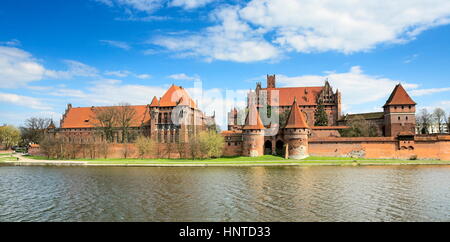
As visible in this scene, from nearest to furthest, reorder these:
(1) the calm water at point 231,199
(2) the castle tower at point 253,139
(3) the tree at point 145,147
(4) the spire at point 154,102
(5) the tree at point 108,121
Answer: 1. (1) the calm water at point 231,199
2. (2) the castle tower at point 253,139
3. (3) the tree at point 145,147
4. (5) the tree at point 108,121
5. (4) the spire at point 154,102

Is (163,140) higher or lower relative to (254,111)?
lower

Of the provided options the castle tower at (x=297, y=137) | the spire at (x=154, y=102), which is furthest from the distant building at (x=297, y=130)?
the spire at (x=154, y=102)

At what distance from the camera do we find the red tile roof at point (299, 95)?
54.6 metres

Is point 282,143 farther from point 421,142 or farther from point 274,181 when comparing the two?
point 274,181

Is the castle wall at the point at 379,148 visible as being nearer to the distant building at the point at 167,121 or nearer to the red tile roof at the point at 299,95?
the red tile roof at the point at 299,95

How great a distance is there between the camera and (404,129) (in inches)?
1598

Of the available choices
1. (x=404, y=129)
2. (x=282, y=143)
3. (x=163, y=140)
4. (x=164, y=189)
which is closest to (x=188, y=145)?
(x=163, y=140)

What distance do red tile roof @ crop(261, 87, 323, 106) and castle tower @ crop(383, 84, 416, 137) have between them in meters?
14.3

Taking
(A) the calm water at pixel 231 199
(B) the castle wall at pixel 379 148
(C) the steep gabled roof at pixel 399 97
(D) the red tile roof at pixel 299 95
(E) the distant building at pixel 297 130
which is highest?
(D) the red tile roof at pixel 299 95

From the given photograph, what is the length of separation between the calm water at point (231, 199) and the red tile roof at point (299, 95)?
107 feet

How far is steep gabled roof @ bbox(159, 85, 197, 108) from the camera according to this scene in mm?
49616

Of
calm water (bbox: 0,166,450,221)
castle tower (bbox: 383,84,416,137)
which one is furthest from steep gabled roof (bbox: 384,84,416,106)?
calm water (bbox: 0,166,450,221)

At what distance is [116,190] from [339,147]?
2860 cm
